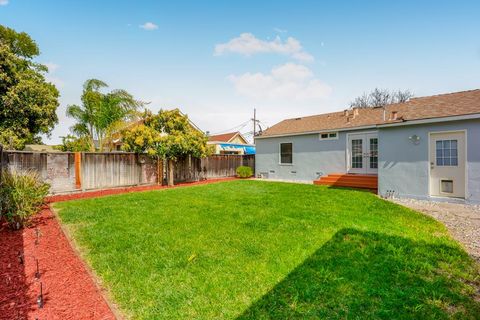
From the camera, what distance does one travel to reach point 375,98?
3788 cm

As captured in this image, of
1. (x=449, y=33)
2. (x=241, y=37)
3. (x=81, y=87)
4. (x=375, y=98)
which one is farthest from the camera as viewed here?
(x=375, y=98)

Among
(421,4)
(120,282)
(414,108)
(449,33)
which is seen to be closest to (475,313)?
(120,282)

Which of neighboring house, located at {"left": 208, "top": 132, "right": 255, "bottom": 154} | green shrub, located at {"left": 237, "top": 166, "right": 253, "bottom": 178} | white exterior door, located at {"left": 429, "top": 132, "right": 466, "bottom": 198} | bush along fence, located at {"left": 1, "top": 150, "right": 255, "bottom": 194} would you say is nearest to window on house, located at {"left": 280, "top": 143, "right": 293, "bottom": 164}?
green shrub, located at {"left": 237, "top": 166, "right": 253, "bottom": 178}

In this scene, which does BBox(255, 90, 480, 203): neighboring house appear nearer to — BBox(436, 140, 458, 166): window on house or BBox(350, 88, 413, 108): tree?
BBox(436, 140, 458, 166): window on house

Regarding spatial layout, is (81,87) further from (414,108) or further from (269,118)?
(269,118)

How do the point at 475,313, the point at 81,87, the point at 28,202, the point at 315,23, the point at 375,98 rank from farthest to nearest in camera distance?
the point at 375,98 → the point at 81,87 → the point at 315,23 → the point at 28,202 → the point at 475,313

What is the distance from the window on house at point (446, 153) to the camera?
838 cm

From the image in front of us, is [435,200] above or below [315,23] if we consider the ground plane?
below

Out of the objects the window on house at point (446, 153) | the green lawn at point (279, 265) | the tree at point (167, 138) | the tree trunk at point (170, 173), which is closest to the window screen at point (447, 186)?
the window on house at point (446, 153)

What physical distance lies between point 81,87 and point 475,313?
24.5 meters

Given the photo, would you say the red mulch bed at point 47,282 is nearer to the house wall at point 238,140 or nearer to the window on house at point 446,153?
the window on house at point 446,153

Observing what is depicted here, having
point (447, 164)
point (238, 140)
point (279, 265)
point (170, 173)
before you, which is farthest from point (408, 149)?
point (238, 140)

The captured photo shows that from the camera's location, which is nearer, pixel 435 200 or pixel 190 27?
pixel 435 200

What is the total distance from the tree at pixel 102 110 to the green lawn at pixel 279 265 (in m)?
13.4
